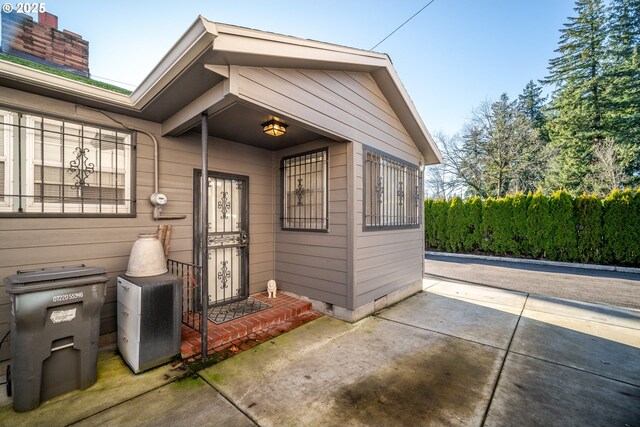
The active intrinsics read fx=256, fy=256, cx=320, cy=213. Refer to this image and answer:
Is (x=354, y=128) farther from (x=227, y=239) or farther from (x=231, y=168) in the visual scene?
(x=227, y=239)

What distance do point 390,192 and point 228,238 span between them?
2839 mm

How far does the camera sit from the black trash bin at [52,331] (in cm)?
180

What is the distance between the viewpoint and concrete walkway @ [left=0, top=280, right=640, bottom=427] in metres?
1.82

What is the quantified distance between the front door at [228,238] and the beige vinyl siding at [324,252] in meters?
0.65

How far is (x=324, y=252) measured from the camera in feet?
12.3

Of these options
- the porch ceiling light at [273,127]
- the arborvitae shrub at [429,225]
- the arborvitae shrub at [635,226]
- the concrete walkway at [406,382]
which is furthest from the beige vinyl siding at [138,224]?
the arborvitae shrub at [635,226]

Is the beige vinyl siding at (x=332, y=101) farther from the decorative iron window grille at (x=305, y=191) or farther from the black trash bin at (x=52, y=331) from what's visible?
the black trash bin at (x=52, y=331)

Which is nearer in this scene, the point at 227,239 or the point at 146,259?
the point at 146,259

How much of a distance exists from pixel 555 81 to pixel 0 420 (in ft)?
Answer: 84.1

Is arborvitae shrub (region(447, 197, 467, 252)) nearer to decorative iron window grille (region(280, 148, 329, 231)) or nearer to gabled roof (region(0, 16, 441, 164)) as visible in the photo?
decorative iron window grille (region(280, 148, 329, 231))

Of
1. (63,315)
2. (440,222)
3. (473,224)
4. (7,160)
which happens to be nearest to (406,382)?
(63,315)

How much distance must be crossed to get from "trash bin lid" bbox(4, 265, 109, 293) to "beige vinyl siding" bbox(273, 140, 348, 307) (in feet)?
8.00

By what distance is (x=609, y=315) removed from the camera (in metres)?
3.88

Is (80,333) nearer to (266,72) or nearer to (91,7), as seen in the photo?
(266,72)
